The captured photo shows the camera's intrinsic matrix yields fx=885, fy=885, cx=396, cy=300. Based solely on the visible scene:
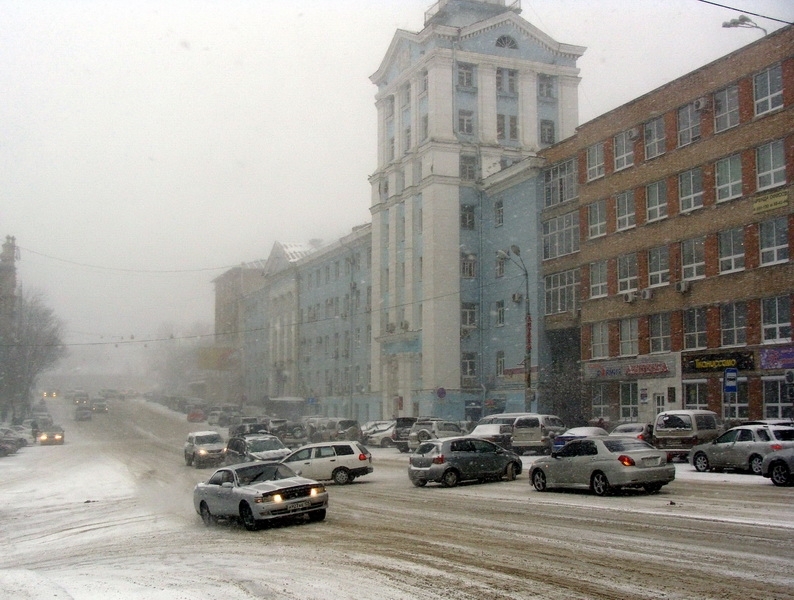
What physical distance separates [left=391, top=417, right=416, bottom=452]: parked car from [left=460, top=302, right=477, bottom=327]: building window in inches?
564

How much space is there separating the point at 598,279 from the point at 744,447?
2413 centimetres

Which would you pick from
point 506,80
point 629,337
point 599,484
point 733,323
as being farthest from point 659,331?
point 506,80

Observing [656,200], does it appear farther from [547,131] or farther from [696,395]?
[547,131]

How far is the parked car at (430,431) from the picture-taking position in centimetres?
4147

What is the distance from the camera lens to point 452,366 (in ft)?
196

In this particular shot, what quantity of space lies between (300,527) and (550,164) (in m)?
40.5

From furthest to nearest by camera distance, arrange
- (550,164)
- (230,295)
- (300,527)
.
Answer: (230,295) → (550,164) → (300,527)

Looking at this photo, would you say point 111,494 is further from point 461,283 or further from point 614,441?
point 461,283

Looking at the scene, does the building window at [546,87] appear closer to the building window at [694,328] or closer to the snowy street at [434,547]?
the building window at [694,328]

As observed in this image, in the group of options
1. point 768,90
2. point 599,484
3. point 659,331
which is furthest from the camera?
point 659,331

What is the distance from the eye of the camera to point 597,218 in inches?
1890

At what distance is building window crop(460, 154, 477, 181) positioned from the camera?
202 ft

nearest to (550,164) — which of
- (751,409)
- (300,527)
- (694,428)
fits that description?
(751,409)

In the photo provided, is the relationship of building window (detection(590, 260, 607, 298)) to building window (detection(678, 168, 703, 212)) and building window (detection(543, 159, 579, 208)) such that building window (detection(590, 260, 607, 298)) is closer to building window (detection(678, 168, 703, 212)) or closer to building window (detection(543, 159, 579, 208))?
building window (detection(543, 159, 579, 208))
